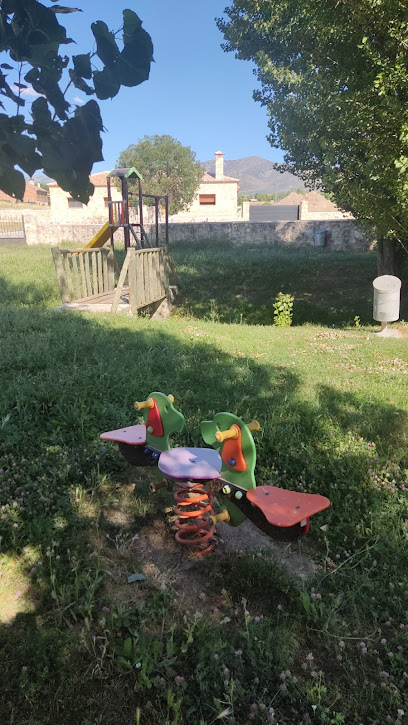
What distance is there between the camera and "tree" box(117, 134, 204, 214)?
44.1 meters

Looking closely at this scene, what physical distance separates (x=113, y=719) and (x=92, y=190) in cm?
188

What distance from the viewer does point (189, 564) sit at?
2.71 meters

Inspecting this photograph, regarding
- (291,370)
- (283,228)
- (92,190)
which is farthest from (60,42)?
(283,228)

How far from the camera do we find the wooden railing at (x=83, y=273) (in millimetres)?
9180

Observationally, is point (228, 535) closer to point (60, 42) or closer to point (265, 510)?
point (265, 510)

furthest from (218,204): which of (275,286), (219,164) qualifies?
(275,286)

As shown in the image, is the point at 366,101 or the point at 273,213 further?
the point at 273,213

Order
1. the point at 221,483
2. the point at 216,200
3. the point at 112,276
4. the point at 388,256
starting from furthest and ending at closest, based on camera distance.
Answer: the point at 216,200, the point at 388,256, the point at 112,276, the point at 221,483

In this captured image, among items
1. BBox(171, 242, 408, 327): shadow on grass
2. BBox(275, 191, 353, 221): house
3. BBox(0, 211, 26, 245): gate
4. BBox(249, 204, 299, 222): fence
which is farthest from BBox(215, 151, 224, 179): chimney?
BBox(171, 242, 408, 327): shadow on grass

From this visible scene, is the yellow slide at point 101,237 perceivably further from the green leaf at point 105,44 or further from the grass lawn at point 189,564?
the green leaf at point 105,44

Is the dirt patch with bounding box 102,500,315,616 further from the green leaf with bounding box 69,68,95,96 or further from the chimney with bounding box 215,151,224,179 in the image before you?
the chimney with bounding box 215,151,224,179

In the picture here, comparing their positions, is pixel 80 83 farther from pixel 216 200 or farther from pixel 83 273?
pixel 216 200

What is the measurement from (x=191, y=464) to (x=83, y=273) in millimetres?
7814

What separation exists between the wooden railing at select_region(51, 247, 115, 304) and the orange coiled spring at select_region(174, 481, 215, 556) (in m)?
7.12
